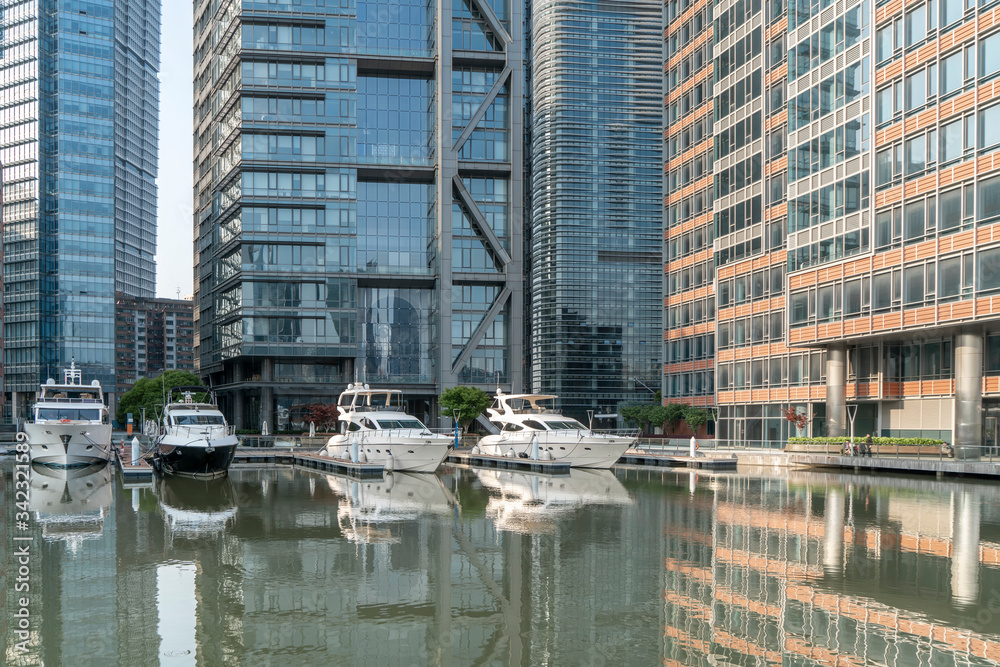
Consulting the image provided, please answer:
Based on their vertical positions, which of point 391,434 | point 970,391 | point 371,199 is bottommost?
point 391,434

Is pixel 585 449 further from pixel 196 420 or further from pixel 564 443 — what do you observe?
pixel 196 420

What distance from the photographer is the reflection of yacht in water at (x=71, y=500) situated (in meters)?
28.4

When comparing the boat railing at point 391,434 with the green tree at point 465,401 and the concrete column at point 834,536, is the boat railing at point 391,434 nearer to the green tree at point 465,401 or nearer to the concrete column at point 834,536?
the concrete column at point 834,536

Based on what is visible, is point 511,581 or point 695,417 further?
point 695,417

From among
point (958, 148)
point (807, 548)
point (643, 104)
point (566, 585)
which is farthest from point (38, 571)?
point (643, 104)

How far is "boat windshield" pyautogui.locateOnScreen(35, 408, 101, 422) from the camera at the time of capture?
49.7 meters

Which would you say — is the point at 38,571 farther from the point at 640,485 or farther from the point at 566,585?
the point at 640,485

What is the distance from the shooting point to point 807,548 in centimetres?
2425

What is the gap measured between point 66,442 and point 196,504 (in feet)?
54.7

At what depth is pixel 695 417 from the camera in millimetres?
78938

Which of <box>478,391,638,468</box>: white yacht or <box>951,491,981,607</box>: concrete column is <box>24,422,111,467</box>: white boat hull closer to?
<box>478,391,638,468</box>: white yacht

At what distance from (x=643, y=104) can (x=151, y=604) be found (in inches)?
7141

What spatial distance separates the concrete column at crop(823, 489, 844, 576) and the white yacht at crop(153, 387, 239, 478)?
2889cm

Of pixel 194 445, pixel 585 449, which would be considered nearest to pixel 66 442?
pixel 194 445
